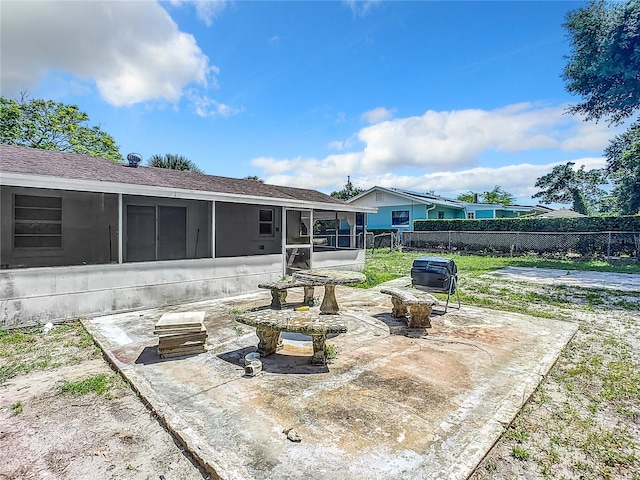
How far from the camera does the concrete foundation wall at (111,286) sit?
5.27 meters

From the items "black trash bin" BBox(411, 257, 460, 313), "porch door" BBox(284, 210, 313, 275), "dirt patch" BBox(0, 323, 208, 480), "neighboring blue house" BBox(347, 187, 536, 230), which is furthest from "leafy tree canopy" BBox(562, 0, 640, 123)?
"dirt patch" BBox(0, 323, 208, 480)

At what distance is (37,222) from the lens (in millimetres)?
7613

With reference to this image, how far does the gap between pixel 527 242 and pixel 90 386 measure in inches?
764

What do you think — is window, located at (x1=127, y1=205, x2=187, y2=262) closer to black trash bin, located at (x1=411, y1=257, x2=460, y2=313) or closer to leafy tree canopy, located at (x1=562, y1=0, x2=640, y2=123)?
black trash bin, located at (x1=411, y1=257, x2=460, y2=313)

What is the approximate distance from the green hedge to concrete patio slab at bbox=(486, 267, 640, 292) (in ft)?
18.0

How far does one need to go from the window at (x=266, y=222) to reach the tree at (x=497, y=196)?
161 ft

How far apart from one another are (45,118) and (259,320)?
2528 cm

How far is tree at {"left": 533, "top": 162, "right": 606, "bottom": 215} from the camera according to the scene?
34.6m

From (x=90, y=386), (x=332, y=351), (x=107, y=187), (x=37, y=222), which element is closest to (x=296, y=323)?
(x=332, y=351)

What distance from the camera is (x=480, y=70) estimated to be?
585 inches

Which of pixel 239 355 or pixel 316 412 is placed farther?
pixel 239 355

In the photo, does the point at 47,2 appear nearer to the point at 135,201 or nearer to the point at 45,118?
the point at 135,201

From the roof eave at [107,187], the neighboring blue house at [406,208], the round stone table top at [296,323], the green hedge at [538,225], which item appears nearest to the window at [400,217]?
the neighboring blue house at [406,208]

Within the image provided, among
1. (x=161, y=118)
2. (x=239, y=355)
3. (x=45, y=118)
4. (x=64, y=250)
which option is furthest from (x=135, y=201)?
(x=45, y=118)
